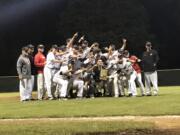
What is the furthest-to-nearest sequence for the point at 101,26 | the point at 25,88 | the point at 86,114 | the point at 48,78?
1. the point at 101,26
2. the point at 25,88
3. the point at 48,78
4. the point at 86,114

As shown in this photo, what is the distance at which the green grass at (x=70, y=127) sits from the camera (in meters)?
12.3

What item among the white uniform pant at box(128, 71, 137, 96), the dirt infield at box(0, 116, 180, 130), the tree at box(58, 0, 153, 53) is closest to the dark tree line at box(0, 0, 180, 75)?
the tree at box(58, 0, 153, 53)

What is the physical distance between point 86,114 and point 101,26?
1125 inches

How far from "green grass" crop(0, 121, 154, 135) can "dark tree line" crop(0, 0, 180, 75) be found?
2906 cm

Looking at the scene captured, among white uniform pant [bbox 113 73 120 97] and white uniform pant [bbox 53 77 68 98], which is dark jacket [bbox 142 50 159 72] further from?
white uniform pant [bbox 53 77 68 98]

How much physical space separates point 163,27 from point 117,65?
26.6m

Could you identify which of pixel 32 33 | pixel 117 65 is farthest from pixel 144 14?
pixel 117 65

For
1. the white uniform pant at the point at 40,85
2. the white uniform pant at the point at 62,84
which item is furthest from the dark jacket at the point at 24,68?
the white uniform pant at the point at 62,84

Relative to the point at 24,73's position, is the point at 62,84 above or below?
below

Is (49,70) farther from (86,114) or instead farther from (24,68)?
(86,114)

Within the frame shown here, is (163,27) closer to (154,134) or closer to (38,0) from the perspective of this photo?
(38,0)

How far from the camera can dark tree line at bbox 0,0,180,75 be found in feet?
143

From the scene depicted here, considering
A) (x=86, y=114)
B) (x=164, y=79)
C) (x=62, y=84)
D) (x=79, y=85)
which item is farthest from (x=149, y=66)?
(x=164, y=79)

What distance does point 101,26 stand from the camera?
145ft
